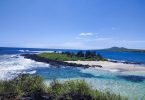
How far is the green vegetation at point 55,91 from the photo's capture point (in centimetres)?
1744

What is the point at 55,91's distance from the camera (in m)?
18.5

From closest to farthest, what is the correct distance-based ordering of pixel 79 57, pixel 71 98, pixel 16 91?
pixel 71 98, pixel 16 91, pixel 79 57

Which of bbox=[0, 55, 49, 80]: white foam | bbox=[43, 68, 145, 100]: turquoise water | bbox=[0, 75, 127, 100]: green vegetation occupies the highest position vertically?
bbox=[0, 75, 127, 100]: green vegetation

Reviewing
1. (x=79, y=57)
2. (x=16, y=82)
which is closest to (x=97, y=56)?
(x=79, y=57)

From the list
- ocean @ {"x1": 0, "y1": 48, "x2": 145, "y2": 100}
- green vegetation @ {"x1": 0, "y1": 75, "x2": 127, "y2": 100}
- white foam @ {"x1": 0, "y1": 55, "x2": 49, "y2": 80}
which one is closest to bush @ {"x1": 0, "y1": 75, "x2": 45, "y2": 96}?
green vegetation @ {"x1": 0, "y1": 75, "x2": 127, "y2": 100}

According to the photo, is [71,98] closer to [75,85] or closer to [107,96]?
[75,85]

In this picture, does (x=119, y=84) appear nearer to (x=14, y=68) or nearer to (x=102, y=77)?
(x=102, y=77)

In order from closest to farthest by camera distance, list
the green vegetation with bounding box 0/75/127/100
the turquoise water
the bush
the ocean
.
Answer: the green vegetation with bounding box 0/75/127/100, the bush, the turquoise water, the ocean

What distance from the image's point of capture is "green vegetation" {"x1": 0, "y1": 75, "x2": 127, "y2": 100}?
1744 cm

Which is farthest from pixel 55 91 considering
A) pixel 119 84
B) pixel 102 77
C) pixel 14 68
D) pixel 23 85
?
pixel 14 68

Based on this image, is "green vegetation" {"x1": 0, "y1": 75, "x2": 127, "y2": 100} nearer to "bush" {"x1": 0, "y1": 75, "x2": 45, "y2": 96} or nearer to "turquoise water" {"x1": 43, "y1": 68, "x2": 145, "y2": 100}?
"bush" {"x1": 0, "y1": 75, "x2": 45, "y2": 96}

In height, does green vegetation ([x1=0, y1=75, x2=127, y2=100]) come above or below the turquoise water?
above

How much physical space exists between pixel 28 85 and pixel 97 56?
68.5m

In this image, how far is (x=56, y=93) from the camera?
59.5ft
